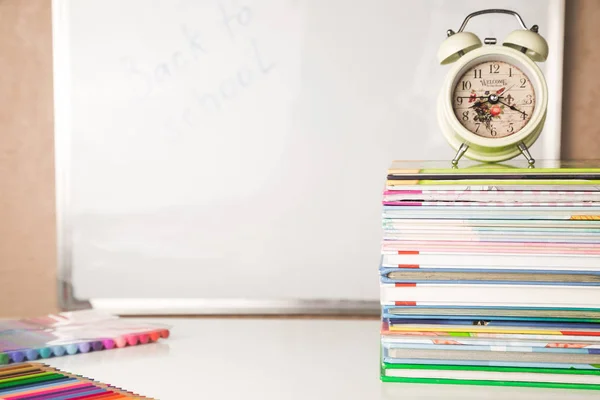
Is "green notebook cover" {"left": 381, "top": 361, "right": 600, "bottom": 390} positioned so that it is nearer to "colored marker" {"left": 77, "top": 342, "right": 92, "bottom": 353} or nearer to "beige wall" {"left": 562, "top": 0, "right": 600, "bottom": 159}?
"colored marker" {"left": 77, "top": 342, "right": 92, "bottom": 353}

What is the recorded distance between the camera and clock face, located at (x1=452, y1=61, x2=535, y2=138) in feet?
3.23

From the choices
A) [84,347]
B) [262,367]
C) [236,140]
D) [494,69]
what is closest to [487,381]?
[262,367]

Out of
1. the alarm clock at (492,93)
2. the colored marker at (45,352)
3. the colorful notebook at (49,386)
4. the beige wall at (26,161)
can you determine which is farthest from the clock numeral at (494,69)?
the beige wall at (26,161)

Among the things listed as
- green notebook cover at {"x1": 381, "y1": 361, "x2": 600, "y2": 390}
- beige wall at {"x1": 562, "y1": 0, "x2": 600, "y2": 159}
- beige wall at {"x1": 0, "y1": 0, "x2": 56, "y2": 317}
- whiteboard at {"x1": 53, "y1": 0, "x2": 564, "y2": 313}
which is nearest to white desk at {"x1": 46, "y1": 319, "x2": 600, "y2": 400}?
green notebook cover at {"x1": 381, "y1": 361, "x2": 600, "y2": 390}

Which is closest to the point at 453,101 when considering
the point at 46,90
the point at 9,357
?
the point at 9,357

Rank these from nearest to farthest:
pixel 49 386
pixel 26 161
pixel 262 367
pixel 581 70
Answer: pixel 49 386, pixel 262 367, pixel 581 70, pixel 26 161

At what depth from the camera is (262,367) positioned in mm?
969

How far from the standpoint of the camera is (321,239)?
146cm

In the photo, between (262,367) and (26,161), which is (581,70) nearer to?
(262,367)

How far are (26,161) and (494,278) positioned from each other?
1.09m

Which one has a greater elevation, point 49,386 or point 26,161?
point 26,161

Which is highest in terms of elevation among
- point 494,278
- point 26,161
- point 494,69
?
point 494,69

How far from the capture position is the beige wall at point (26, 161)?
1.53 meters

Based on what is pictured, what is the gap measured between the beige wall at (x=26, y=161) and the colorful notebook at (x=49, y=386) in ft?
2.23
